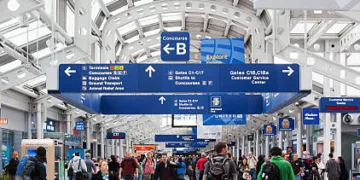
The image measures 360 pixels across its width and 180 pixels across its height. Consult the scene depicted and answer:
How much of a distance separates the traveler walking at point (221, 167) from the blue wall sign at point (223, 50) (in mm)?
12846

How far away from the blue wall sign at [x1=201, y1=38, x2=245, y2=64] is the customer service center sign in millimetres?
15483

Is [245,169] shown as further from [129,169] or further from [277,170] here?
[277,170]

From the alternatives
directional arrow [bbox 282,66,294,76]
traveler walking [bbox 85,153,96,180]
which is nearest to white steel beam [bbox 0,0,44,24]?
directional arrow [bbox 282,66,294,76]

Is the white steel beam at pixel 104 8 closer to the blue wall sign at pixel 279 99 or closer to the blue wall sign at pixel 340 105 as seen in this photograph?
the blue wall sign at pixel 279 99

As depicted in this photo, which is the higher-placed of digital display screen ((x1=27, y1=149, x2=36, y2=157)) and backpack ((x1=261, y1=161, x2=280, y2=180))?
backpack ((x1=261, y1=161, x2=280, y2=180))

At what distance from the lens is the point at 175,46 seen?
18.6 m

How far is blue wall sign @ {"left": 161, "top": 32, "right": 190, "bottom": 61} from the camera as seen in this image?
18.5m

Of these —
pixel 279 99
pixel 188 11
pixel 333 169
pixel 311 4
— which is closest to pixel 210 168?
pixel 311 4

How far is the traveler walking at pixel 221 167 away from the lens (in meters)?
9.67

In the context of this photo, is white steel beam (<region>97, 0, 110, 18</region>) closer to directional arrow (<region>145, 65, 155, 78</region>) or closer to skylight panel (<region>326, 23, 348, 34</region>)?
directional arrow (<region>145, 65, 155, 78</region>)

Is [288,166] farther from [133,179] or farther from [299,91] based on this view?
[133,179]

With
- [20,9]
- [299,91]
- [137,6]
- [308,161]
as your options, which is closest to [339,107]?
[308,161]

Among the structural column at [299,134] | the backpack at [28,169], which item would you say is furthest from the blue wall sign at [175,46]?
the structural column at [299,134]

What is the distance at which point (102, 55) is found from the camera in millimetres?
26094
